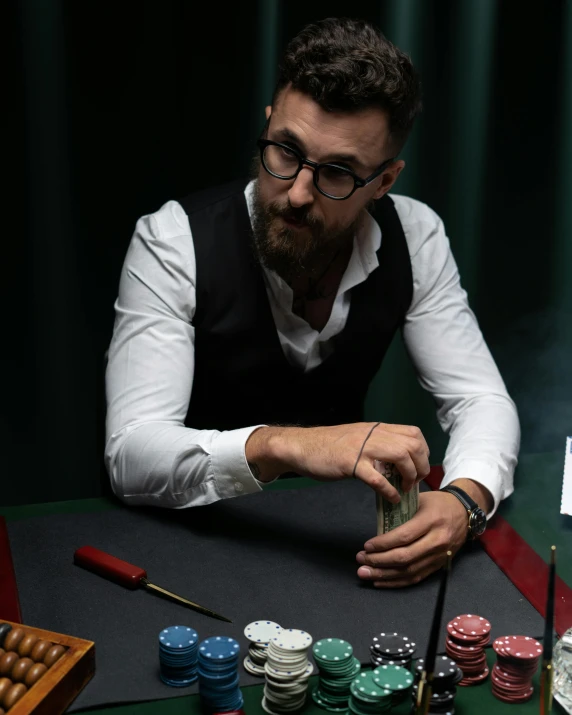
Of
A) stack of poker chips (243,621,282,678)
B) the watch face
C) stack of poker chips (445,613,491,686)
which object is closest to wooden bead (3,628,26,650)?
stack of poker chips (243,621,282,678)

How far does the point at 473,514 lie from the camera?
6.24 feet

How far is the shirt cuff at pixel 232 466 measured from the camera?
6.40ft

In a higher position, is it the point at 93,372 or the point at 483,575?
the point at 483,575

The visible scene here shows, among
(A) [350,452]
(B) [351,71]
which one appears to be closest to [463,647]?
(A) [350,452]

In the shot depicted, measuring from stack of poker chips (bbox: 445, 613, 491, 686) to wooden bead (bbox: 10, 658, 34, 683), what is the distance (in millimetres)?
676

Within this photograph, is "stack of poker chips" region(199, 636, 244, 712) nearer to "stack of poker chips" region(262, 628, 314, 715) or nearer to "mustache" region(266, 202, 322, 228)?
"stack of poker chips" region(262, 628, 314, 715)

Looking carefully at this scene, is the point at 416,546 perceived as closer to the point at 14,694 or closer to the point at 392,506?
the point at 392,506

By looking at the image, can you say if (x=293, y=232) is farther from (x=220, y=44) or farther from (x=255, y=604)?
(x=220, y=44)

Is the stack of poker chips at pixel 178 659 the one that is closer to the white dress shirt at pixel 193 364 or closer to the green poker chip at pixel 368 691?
the green poker chip at pixel 368 691

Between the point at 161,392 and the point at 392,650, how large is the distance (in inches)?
38.1

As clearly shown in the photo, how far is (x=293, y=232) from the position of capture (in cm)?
225

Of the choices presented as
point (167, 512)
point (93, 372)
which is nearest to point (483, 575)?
point (167, 512)

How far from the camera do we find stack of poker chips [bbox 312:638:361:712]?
1.35 metres

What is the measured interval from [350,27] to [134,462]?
49.2 inches
